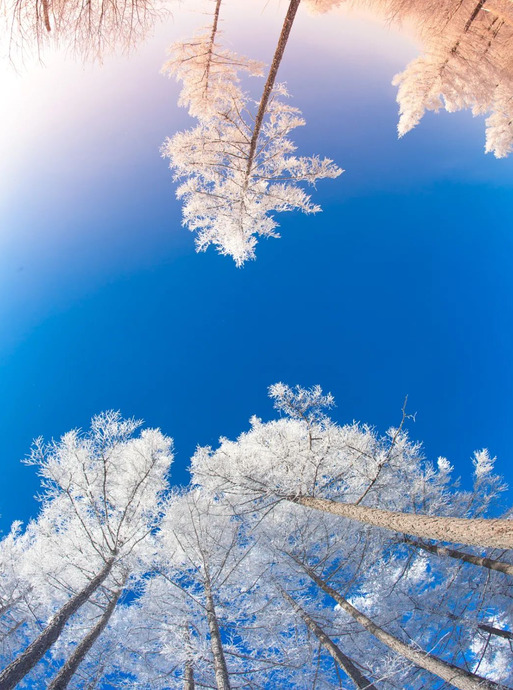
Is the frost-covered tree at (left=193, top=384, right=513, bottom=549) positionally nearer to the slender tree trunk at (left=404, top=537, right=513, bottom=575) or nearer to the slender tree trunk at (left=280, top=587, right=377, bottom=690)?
the slender tree trunk at (left=404, top=537, right=513, bottom=575)

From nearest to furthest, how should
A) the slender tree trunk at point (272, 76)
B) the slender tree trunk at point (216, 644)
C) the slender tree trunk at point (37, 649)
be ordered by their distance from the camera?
the slender tree trunk at point (37, 649)
the slender tree trunk at point (272, 76)
the slender tree trunk at point (216, 644)

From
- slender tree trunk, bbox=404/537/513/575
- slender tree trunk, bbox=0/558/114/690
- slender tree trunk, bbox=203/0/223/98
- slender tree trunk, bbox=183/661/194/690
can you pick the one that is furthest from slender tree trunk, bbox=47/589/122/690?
slender tree trunk, bbox=203/0/223/98

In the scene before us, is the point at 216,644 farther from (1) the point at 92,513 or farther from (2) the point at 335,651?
(1) the point at 92,513

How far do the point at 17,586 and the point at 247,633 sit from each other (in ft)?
25.6

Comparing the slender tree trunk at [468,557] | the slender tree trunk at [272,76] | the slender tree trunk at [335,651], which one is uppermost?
the slender tree trunk at [272,76]

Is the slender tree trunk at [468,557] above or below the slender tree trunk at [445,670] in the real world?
above

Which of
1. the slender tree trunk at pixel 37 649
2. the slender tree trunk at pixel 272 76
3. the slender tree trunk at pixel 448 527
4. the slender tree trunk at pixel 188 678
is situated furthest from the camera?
the slender tree trunk at pixel 188 678

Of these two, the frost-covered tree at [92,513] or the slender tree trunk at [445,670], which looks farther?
the frost-covered tree at [92,513]

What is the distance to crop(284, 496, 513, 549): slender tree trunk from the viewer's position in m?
2.52

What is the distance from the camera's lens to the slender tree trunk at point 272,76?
175 inches

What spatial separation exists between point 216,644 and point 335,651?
2361 millimetres

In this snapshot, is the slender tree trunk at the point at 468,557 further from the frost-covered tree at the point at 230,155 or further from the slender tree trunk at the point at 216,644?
the frost-covered tree at the point at 230,155

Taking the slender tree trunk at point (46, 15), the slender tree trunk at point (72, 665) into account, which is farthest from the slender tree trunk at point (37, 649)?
the slender tree trunk at point (46, 15)

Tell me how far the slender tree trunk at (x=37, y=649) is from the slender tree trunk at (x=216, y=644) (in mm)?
2562
